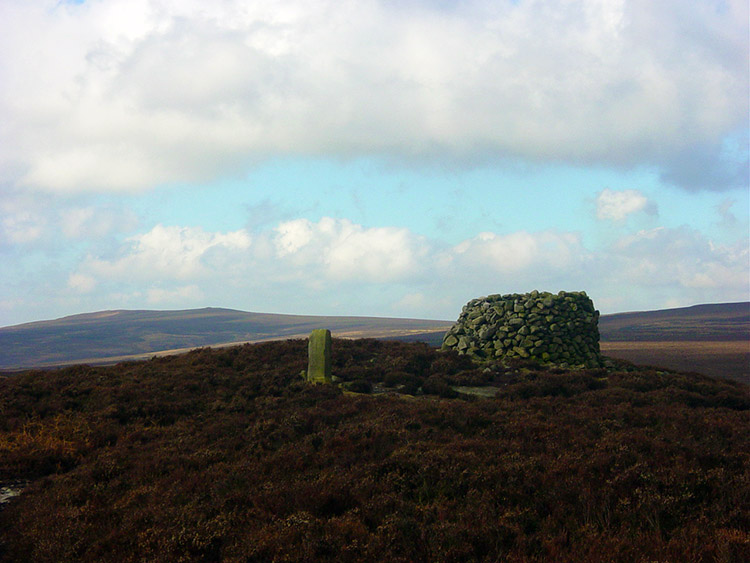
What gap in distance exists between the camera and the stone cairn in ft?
74.3

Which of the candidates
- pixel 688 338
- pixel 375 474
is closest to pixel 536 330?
pixel 375 474

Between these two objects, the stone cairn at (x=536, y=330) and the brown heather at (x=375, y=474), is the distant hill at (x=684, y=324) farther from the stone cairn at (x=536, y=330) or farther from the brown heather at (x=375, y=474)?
the brown heather at (x=375, y=474)

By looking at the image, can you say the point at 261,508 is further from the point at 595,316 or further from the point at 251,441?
→ the point at 595,316

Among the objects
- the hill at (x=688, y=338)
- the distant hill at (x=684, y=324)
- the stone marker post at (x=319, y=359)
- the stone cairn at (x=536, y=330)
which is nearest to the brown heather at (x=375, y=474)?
the stone marker post at (x=319, y=359)

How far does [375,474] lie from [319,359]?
1065 centimetres

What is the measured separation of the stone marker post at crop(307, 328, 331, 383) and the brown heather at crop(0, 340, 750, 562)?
1691 millimetres

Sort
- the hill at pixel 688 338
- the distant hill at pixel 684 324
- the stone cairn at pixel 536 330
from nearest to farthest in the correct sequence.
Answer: the stone cairn at pixel 536 330 → the hill at pixel 688 338 → the distant hill at pixel 684 324

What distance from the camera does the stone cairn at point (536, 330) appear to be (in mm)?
22656

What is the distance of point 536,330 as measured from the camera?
2275cm

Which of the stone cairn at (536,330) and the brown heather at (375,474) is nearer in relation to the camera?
the brown heather at (375,474)

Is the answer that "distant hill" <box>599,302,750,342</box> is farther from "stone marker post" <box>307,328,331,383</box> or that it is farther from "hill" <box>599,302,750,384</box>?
"stone marker post" <box>307,328,331,383</box>

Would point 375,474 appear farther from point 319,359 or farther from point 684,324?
point 684,324

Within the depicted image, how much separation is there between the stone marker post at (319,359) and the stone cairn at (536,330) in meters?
7.85

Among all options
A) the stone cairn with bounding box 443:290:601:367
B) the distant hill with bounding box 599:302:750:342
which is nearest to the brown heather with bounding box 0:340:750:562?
the stone cairn with bounding box 443:290:601:367
